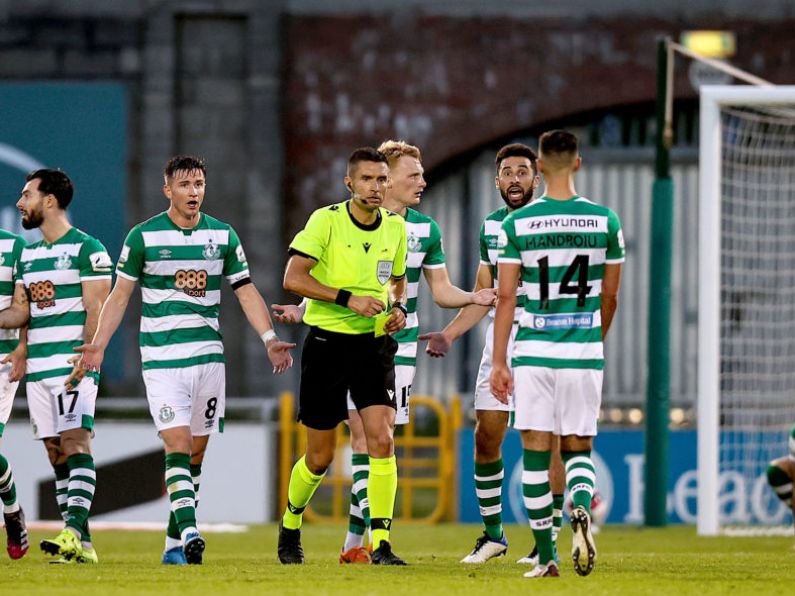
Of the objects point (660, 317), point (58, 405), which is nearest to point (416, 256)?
point (58, 405)

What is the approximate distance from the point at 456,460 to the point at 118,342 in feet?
15.6

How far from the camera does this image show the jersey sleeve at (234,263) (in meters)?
9.02

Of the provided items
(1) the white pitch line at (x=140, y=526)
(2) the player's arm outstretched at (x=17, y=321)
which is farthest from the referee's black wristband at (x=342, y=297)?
(1) the white pitch line at (x=140, y=526)

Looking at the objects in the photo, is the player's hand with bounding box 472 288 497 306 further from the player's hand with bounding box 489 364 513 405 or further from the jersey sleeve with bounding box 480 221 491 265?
the player's hand with bounding box 489 364 513 405

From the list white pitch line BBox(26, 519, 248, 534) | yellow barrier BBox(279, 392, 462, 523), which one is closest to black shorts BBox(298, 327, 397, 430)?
white pitch line BBox(26, 519, 248, 534)

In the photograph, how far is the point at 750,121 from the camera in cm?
1574

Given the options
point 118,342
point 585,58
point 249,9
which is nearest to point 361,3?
point 249,9

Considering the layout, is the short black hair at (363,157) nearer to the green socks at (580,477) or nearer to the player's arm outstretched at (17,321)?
the green socks at (580,477)

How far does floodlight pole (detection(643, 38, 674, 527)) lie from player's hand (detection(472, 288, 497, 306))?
5797mm

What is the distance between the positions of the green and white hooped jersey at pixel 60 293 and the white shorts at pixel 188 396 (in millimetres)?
689

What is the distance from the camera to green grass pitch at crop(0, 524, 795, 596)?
721cm

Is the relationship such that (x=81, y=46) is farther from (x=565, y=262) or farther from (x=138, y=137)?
(x=565, y=262)

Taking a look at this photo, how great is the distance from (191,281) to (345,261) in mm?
869

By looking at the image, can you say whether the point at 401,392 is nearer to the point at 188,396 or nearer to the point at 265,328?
the point at 265,328
